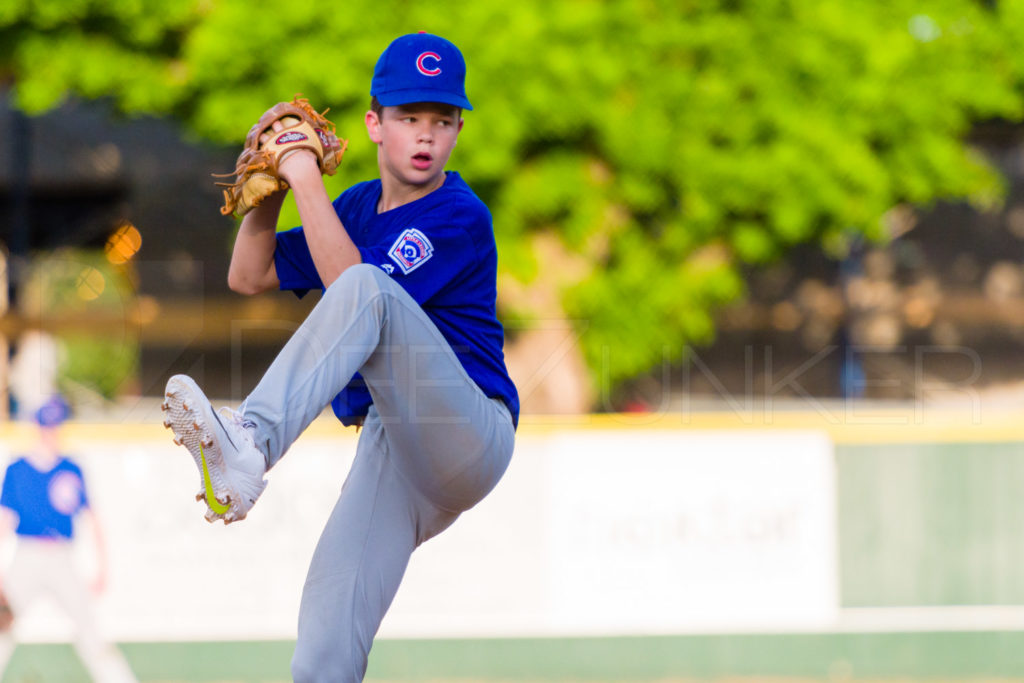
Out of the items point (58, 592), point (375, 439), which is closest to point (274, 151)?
point (375, 439)

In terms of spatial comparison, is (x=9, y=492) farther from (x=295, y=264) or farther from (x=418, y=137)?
(x=418, y=137)

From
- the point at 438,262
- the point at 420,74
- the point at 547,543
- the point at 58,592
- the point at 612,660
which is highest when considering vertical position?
the point at 420,74

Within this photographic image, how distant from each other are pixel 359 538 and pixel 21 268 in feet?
47.6

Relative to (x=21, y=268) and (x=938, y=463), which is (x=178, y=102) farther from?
(x=938, y=463)

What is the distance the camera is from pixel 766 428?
803cm

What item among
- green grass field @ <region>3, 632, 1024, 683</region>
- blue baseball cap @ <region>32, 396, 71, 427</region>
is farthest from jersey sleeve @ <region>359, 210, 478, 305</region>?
green grass field @ <region>3, 632, 1024, 683</region>

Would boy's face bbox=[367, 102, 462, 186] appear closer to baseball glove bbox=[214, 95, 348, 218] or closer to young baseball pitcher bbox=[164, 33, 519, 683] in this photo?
Result: young baseball pitcher bbox=[164, 33, 519, 683]

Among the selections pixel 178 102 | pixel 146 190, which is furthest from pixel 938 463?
pixel 146 190

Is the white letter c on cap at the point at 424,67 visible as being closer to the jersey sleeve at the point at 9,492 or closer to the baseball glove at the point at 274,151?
the baseball glove at the point at 274,151

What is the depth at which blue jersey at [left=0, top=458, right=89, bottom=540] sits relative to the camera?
7.20 metres

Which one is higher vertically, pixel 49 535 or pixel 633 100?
pixel 633 100

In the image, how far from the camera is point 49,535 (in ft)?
23.7

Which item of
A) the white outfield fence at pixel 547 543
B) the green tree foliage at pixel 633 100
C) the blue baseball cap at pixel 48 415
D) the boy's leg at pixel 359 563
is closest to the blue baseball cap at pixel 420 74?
the boy's leg at pixel 359 563

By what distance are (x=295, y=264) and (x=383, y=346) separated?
675 millimetres
